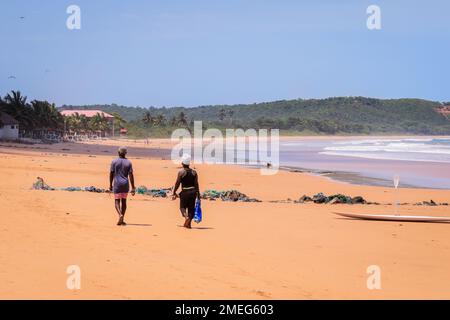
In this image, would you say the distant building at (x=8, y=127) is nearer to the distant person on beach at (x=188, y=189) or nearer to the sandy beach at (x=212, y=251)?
the sandy beach at (x=212, y=251)

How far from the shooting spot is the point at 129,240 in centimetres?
1011

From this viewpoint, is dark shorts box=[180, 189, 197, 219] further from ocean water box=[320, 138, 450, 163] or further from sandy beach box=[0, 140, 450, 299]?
ocean water box=[320, 138, 450, 163]

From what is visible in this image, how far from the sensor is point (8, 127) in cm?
6700

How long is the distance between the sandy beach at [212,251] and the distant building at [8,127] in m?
52.3

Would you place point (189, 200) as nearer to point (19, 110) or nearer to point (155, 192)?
point (155, 192)

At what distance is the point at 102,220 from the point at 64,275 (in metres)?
4.71

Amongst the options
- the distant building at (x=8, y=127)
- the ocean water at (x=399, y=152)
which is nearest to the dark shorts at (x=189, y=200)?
the ocean water at (x=399, y=152)

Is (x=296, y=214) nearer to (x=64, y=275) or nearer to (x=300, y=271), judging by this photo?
(x=300, y=271)

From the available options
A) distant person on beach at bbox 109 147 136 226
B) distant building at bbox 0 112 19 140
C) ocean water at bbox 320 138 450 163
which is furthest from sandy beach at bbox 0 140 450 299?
distant building at bbox 0 112 19 140

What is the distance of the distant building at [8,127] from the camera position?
65.5m

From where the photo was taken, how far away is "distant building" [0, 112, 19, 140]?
6550 centimetres

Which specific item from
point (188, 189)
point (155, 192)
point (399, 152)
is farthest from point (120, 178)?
point (399, 152)
